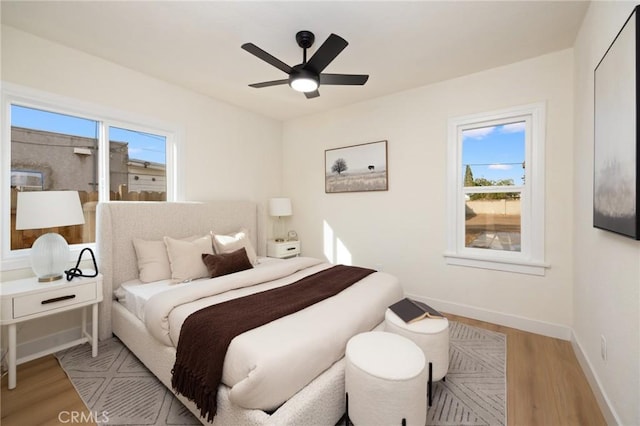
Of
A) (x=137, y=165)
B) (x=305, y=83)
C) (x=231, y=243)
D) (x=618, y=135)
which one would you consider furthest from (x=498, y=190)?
(x=137, y=165)

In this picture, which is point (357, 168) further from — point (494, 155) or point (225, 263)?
point (225, 263)

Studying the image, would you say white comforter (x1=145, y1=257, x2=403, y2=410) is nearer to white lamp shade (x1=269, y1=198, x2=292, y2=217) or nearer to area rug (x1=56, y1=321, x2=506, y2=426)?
area rug (x1=56, y1=321, x2=506, y2=426)

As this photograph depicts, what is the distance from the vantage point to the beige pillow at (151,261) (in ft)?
8.57

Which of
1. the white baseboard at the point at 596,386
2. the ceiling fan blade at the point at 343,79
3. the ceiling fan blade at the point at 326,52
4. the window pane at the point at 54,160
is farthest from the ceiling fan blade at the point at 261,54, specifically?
the white baseboard at the point at 596,386

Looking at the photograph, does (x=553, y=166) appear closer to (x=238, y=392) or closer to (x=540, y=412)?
(x=540, y=412)

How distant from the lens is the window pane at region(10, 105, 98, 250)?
2340 millimetres

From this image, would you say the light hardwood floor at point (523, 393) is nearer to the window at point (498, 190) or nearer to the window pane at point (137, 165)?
the window at point (498, 190)

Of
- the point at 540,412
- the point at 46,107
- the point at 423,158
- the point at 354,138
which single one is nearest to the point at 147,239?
the point at 46,107

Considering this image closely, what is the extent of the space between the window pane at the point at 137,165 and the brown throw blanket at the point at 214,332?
6.58 ft

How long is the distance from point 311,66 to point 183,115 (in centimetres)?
204

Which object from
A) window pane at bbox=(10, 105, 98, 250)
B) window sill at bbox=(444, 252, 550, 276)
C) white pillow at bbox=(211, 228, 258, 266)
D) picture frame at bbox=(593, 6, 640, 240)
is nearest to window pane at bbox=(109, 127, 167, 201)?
window pane at bbox=(10, 105, 98, 250)

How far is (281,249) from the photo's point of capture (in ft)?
13.6

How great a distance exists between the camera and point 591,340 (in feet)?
6.57

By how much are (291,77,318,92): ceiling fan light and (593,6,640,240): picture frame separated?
174 cm
